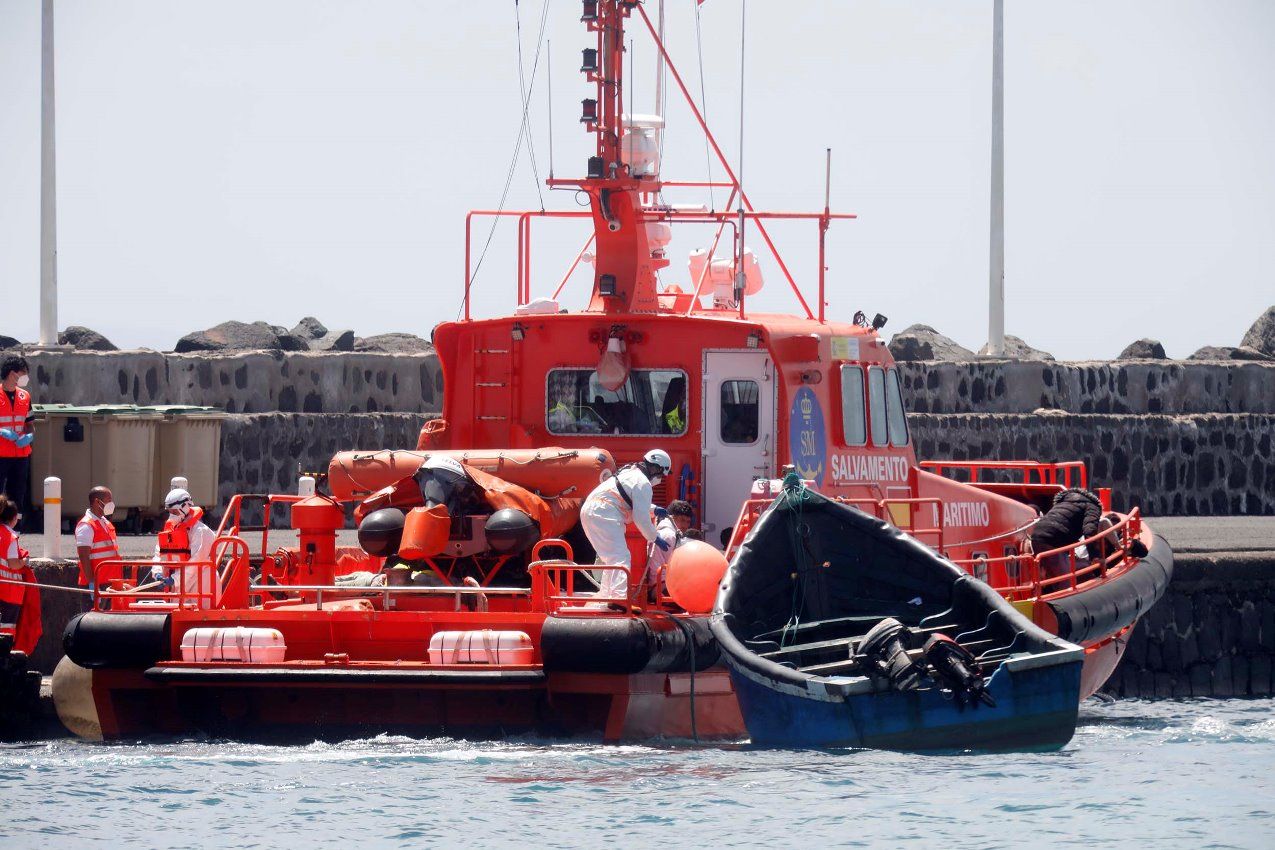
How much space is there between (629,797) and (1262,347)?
65.4 feet

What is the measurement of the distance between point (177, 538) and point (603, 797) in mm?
3943

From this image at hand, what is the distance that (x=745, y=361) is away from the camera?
12.1 metres

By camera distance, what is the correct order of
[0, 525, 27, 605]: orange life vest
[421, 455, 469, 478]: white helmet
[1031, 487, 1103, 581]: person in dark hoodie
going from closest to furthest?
[421, 455, 469, 478]: white helmet → [0, 525, 27, 605]: orange life vest → [1031, 487, 1103, 581]: person in dark hoodie

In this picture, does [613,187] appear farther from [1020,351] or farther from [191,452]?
[1020,351]

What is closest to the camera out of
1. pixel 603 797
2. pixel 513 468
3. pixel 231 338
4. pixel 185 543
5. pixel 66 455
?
pixel 603 797

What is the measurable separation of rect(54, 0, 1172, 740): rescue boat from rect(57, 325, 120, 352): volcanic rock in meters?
10.7

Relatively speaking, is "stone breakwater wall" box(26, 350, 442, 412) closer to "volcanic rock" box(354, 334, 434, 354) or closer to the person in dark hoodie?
"volcanic rock" box(354, 334, 434, 354)

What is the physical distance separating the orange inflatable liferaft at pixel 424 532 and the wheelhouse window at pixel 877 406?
3.27 metres

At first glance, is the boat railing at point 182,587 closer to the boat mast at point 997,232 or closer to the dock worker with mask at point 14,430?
the dock worker with mask at point 14,430

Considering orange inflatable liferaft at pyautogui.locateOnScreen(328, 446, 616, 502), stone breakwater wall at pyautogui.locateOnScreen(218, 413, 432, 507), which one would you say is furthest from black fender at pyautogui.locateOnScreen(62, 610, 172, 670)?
stone breakwater wall at pyautogui.locateOnScreen(218, 413, 432, 507)

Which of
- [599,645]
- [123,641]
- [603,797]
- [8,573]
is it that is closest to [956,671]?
[599,645]

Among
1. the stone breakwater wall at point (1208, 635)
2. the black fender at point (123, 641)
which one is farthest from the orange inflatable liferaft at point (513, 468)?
the stone breakwater wall at point (1208, 635)

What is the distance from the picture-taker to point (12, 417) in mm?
15328

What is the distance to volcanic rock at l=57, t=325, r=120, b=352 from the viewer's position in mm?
24281
